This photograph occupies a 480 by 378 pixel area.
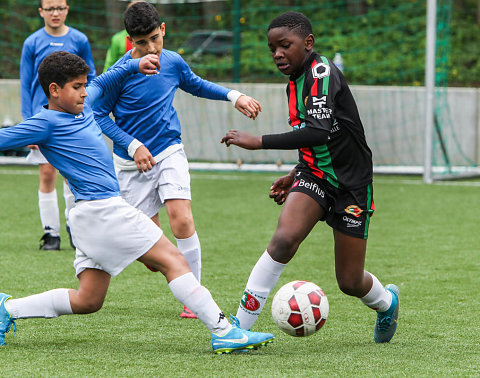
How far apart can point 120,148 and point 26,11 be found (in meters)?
12.5

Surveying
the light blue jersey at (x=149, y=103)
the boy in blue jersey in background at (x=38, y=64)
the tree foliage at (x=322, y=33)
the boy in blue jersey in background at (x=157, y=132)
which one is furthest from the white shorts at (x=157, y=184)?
the tree foliage at (x=322, y=33)

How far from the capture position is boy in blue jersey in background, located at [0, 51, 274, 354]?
3.96 meters

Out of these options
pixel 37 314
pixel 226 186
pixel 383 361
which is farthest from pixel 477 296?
pixel 226 186

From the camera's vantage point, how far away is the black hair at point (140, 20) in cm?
480

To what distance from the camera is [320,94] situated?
13.4 feet

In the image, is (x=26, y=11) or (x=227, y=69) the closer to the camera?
(x=227, y=69)

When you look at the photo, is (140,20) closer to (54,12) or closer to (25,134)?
(25,134)

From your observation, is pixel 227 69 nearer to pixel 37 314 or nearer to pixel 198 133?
pixel 198 133

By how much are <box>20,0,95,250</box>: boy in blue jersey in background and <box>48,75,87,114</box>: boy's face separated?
3.03 m

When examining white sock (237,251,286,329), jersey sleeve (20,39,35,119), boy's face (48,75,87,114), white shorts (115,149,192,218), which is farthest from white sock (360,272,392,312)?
jersey sleeve (20,39,35,119)

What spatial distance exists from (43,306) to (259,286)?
1.09 metres

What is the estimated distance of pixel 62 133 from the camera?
4043 mm

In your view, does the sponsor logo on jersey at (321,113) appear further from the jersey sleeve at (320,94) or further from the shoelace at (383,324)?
the shoelace at (383,324)

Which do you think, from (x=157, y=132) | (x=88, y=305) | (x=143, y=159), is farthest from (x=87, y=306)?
(x=157, y=132)
